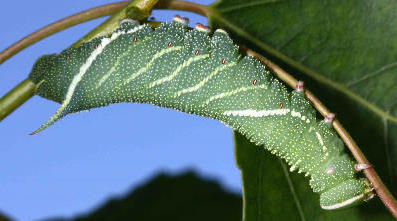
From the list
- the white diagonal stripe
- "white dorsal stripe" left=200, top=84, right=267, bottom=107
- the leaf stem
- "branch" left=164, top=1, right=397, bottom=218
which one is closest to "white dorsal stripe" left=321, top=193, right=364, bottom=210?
"branch" left=164, top=1, right=397, bottom=218

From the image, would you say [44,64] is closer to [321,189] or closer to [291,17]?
[291,17]

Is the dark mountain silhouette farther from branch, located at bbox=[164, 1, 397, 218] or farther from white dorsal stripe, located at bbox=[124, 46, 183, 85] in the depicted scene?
branch, located at bbox=[164, 1, 397, 218]

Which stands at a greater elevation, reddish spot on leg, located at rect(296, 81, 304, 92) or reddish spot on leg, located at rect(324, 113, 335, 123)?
reddish spot on leg, located at rect(296, 81, 304, 92)

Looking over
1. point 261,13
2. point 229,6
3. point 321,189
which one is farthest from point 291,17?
point 321,189

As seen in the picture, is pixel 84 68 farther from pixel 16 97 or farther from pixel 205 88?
pixel 205 88

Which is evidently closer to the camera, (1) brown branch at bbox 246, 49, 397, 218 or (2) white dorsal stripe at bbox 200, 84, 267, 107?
(1) brown branch at bbox 246, 49, 397, 218

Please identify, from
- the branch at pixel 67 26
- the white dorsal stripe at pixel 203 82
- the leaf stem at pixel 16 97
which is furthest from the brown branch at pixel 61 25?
the white dorsal stripe at pixel 203 82
